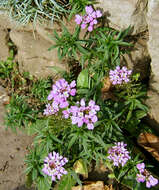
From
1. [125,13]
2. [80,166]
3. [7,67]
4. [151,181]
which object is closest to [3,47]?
[7,67]

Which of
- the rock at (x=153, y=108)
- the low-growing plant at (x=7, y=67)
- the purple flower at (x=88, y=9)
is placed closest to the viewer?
the purple flower at (x=88, y=9)

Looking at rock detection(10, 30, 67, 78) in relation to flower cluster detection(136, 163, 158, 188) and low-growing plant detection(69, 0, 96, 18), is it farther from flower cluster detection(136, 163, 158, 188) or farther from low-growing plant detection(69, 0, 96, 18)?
flower cluster detection(136, 163, 158, 188)

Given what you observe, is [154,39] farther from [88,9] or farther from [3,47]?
[3,47]

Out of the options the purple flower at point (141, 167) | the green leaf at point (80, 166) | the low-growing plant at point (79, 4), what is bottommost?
the green leaf at point (80, 166)

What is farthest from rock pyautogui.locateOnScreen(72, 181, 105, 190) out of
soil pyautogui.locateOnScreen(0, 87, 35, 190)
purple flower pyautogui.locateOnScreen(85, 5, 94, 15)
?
purple flower pyautogui.locateOnScreen(85, 5, 94, 15)

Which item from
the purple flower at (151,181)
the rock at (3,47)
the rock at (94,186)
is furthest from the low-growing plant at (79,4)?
the rock at (94,186)

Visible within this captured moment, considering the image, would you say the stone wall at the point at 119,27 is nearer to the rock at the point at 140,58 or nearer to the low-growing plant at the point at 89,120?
the rock at the point at 140,58
